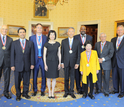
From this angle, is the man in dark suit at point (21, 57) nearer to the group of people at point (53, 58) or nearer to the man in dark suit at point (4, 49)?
the group of people at point (53, 58)

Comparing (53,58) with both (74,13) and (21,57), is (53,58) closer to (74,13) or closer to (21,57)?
(21,57)

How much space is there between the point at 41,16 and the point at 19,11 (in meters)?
1.54

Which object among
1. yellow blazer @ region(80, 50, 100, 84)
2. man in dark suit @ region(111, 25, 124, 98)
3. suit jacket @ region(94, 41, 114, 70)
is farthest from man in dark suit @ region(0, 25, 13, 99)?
man in dark suit @ region(111, 25, 124, 98)

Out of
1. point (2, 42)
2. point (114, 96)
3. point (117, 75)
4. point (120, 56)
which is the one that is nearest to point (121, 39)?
point (120, 56)

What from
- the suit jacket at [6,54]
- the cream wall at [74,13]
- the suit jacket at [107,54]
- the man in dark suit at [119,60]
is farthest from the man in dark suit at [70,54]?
the cream wall at [74,13]

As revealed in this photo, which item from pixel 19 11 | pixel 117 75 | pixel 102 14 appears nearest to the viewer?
pixel 117 75

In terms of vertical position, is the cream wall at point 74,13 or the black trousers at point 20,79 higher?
the cream wall at point 74,13

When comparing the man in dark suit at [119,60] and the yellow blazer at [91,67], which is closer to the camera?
the yellow blazer at [91,67]

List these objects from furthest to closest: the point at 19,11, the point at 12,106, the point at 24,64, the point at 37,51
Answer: the point at 19,11
the point at 37,51
the point at 24,64
the point at 12,106

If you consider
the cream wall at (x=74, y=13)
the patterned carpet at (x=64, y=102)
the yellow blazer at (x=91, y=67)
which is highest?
the cream wall at (x=74, y=13)

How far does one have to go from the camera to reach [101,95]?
4.18 m

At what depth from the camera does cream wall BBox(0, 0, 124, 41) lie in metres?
8.37

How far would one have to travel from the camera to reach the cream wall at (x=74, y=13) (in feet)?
27.5

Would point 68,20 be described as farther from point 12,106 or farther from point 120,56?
point 12,106
